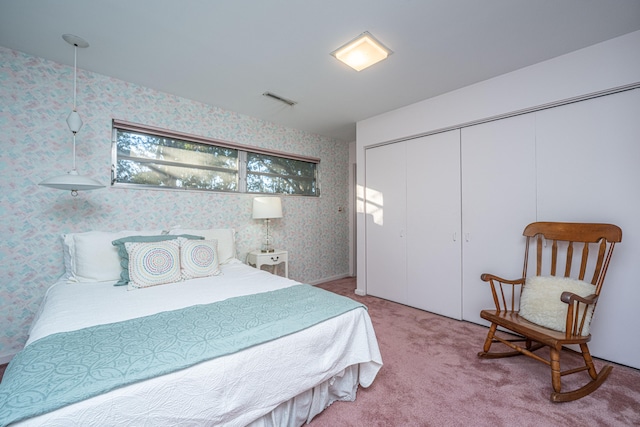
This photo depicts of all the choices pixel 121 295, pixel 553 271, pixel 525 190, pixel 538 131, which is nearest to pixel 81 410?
pixel 121 295

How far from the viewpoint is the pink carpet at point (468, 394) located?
59.2 inches

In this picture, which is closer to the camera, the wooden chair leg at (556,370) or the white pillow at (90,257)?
the wooden chair leg at (556,370)

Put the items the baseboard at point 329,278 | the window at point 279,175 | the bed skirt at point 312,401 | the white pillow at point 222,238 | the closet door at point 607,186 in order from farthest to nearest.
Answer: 1. the baseboard at point 329,278
2. the window at point 279,175
3. the white pillow at point 222,238
4. the closet door at point 607,186
5. the bed skirt at point 312,401

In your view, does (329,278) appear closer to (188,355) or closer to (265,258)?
(265,258)

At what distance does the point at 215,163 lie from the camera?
3.33 metres

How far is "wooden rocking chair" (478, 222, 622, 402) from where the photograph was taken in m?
1.67

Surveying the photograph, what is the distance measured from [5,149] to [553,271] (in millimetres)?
4676

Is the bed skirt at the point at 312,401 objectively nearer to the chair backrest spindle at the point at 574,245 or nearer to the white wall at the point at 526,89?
the chair backrest spindle at the point at 574,245

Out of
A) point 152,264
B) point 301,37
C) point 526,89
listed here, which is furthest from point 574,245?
point 152,264

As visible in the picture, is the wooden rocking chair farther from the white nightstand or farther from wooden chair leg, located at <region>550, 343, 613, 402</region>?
the white nightstand

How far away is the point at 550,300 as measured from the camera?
6.40 feet

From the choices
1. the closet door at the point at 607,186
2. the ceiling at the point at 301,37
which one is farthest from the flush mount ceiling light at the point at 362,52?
the closet door at the point at 607,186

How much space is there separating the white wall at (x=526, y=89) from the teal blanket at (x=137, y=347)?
96.9 inches

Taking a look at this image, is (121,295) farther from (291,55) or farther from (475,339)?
(475,339)
